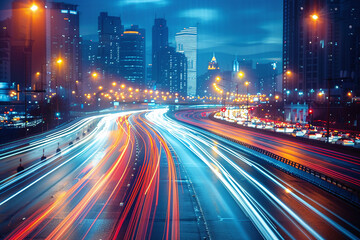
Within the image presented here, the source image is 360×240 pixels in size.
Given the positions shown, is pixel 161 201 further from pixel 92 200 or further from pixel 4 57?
pixel 4 57

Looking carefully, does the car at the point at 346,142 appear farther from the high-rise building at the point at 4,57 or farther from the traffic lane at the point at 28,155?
the high-rise building at the point at 4,57

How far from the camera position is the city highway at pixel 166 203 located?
576 inches

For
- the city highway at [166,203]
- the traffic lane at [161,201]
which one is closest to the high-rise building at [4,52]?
the city highway at [166,203]

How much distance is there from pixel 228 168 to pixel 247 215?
1267cm

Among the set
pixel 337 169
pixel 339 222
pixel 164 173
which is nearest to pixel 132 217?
pixel 339 222

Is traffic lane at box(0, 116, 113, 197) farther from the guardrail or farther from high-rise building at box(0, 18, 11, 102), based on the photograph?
high-rise building at box(0, 18, 11, 102)

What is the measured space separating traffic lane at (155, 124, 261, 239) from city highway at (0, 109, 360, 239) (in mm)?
41

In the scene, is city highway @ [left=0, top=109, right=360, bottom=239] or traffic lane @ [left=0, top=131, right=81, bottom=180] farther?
traffic lane @ [left=0, top=131, right=81, bottom=180]

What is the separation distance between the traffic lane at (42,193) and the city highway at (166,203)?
0.16ft

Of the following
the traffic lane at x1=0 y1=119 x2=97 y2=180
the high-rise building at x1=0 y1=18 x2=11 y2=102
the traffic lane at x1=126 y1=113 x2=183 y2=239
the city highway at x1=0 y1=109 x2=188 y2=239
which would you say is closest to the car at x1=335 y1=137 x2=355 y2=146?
the traffic lane at x1=126 y1=113 x2=183 y2=239

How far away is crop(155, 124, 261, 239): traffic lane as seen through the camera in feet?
47.9

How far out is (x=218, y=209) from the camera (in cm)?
1792

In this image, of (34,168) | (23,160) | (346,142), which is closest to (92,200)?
(34,168)

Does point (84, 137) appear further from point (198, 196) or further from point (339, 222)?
point (339, 222)
